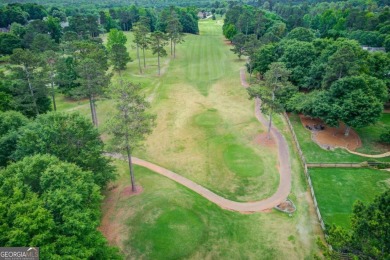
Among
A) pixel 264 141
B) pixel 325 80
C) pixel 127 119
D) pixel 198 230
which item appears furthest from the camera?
pixel 325 80

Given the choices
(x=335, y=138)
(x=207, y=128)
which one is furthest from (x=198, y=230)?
(x=335, y=138)

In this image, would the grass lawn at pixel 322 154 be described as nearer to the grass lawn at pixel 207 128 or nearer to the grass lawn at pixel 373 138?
the grass lawn at pixel 373 138

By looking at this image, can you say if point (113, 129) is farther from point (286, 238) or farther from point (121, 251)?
point (286, 238)

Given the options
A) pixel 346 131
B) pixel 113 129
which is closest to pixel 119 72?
pixel 113 129

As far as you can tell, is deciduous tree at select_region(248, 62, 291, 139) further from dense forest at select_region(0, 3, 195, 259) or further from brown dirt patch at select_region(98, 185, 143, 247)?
brown dirt patch at select_region(98, 185, 143, 247)

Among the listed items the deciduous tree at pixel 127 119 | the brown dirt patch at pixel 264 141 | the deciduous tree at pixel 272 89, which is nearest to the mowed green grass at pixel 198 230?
the deciduous tree at pixel 127 119
